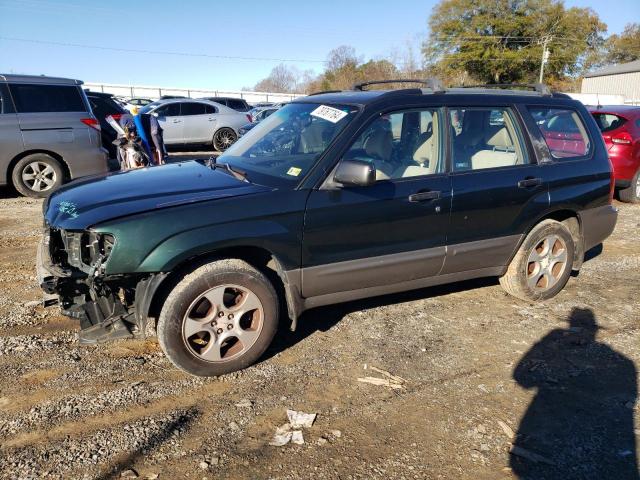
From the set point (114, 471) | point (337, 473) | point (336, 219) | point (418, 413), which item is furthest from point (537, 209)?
point (114, 471)

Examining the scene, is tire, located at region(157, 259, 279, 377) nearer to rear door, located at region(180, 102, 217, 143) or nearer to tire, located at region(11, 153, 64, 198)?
tire, located at region(11, 153, 64, 198)

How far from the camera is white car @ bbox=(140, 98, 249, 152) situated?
15.1 meters

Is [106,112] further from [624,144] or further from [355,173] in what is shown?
[624,144]

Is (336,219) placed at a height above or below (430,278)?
above

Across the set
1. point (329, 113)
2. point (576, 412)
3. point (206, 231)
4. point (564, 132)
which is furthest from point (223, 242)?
point (564, 132)

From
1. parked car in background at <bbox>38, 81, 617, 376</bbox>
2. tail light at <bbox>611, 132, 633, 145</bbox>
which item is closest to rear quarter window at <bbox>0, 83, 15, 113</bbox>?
parked car in background at <bbox>38, 81, 617, 376</bbox>

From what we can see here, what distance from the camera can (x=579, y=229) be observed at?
4875 mm

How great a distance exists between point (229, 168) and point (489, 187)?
2041 mm

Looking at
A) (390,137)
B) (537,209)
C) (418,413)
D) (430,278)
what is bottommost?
(418,413)

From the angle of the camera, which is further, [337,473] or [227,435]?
[227,435]

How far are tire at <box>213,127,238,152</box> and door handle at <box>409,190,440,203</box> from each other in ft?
40.8

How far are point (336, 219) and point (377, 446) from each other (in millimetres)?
1463

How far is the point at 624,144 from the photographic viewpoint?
8.73m

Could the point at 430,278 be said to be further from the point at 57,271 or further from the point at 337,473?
the point at 57,271
